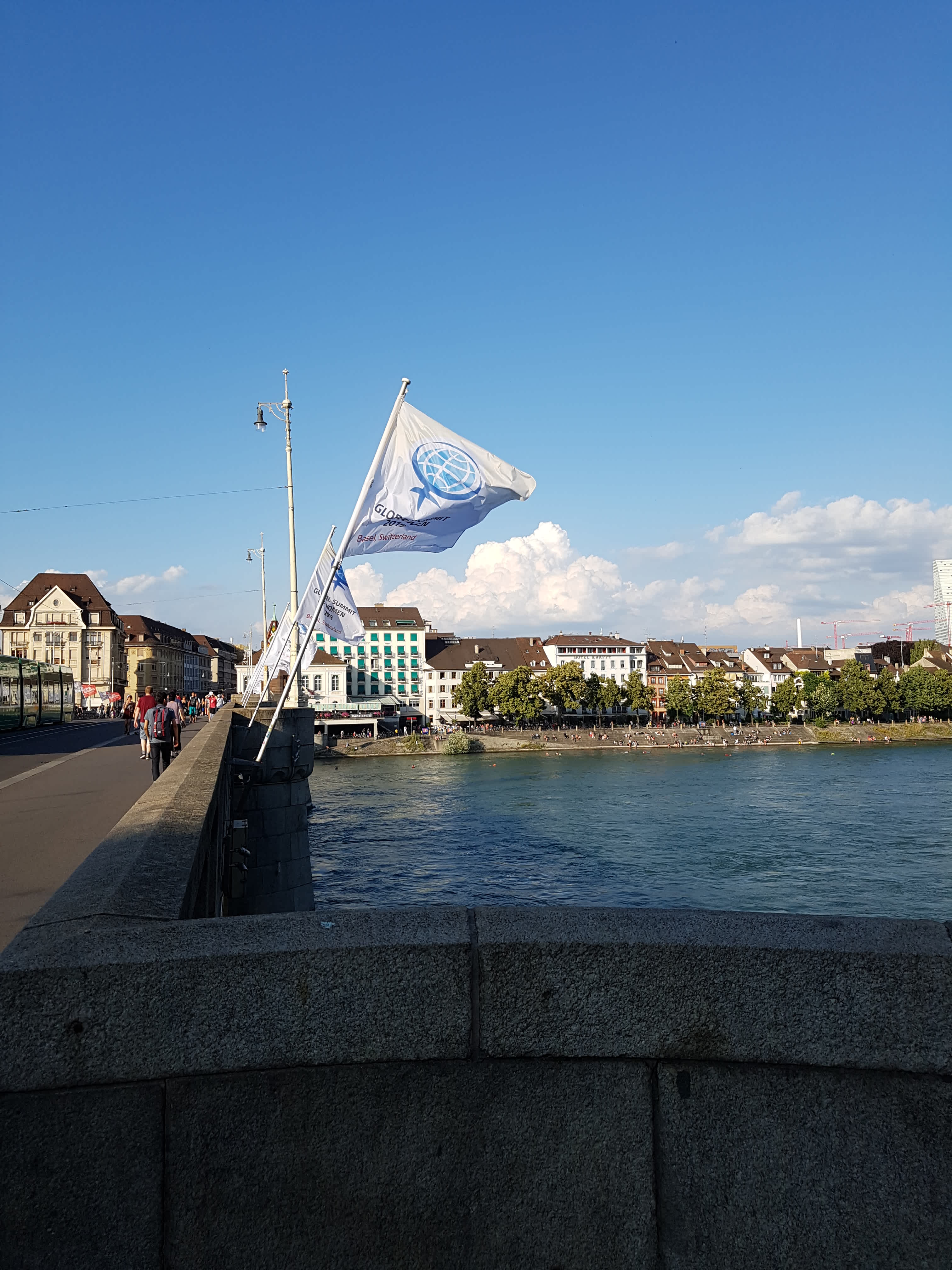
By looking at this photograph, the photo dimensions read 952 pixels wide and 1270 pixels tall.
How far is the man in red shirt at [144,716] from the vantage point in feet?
56.9

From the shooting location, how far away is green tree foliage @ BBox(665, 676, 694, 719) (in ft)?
436

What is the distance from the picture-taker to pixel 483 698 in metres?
125

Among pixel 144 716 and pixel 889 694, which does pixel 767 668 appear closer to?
pixel 889 694

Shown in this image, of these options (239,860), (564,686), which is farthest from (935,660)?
(239,860)

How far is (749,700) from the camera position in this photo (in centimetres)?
13975

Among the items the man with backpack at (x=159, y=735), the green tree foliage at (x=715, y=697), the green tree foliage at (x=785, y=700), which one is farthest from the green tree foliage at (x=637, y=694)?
the man with backpack at (x=159, y=735)

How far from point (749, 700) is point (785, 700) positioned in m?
4.72

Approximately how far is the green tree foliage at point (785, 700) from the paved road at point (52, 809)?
122 meters

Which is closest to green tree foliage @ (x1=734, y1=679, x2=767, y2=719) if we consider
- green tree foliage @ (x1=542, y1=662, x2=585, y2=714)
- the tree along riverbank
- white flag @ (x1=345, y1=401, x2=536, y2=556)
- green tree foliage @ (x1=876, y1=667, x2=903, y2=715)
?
the tree along riverbank

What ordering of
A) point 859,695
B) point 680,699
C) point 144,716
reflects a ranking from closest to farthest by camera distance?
1. point 144,716
2. point 680,699
3. point 859,695

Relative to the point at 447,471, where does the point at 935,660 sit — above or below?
below

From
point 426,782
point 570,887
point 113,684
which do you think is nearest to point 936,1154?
point 570,887

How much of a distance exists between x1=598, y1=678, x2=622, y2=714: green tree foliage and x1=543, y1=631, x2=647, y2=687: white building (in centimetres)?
1352

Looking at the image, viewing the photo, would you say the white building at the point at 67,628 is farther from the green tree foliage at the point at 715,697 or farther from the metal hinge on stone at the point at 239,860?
the metal hinge on stone at the point at 239,860
